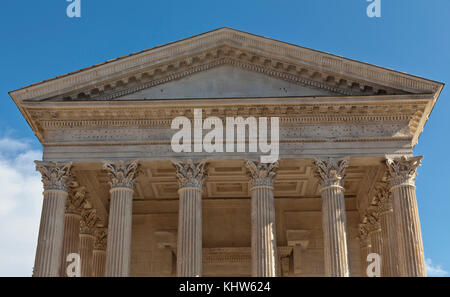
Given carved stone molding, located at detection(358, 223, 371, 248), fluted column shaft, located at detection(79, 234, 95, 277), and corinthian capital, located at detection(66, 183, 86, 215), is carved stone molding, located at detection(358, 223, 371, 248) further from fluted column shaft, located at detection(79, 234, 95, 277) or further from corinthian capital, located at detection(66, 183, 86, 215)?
corinthian capital, located at detection(66, 183, 86, 215)

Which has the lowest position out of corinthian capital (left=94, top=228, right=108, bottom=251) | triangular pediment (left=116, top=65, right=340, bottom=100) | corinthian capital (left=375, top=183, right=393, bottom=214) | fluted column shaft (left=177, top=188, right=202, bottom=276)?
fluted column shaft (left=177, top=188, right=202, bottom=276)

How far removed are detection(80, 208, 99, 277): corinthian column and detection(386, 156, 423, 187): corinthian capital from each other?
564 inches

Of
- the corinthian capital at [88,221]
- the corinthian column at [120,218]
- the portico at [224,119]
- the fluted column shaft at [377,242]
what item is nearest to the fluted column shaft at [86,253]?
the corinthian capital at [88,221]

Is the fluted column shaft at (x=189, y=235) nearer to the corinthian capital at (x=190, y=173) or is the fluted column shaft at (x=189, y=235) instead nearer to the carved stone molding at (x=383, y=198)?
the corinthian capital at (x=190, y=173)

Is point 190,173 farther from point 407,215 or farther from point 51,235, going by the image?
point 407,215

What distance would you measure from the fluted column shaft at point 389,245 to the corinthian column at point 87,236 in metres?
13.7

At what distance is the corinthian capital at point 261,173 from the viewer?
87.8 feet

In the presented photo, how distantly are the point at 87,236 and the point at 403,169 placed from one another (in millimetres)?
15304

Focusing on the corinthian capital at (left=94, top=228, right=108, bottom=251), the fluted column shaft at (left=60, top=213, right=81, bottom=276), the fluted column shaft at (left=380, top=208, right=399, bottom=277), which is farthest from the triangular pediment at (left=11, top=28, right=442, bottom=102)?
→ the corinthian capital at (left=94, top=228, right=108, bottom=251)

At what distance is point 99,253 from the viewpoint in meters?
32.4

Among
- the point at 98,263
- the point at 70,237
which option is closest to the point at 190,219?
the point at 70,237

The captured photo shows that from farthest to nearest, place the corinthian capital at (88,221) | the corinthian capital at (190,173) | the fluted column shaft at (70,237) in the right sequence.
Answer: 1. the corinthian capital at (88,221)
2. the fluted column shaft at (70,237)
3. the corinthian capital at (190,173)

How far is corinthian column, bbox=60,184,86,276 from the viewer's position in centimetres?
2905
